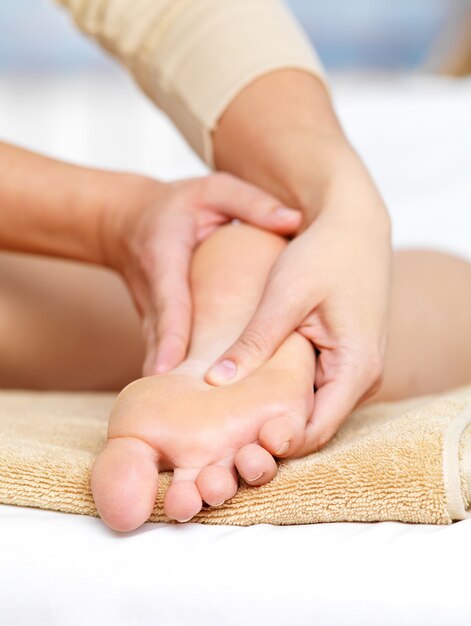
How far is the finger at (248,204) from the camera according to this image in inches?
32.1

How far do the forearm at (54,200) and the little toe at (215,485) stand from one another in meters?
0.40

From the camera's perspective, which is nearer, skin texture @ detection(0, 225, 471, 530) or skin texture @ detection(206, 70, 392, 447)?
skin texture @ detection(0, 225, 471, 530)

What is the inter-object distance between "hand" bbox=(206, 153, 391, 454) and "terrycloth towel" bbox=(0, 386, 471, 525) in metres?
0.04

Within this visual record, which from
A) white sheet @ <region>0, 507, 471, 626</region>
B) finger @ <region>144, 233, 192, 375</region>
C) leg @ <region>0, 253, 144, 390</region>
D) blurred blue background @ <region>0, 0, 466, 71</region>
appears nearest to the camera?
white sheet @ <region>0, 507, 471, 626</region>

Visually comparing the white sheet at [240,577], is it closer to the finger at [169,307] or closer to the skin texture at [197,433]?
the skin texture at [197,433]

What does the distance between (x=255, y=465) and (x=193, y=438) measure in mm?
47

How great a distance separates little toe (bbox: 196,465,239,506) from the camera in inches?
21.6

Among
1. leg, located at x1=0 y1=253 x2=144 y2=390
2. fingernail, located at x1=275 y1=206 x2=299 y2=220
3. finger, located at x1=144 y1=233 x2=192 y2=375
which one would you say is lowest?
leg, located at x1=0 y1=253 x2=144 y2=390

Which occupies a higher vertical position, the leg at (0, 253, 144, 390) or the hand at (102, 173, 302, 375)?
the hand at (102, 173, 302, 375)

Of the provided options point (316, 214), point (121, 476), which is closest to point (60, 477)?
point (121, 476)

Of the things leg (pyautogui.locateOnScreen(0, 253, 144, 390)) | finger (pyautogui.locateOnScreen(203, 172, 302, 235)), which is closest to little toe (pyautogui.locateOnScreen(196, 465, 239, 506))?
finger (pyautogui.locateOnScreen(203, 172, 302, 235))

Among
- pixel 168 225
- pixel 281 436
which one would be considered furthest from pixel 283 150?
pixel 281 436

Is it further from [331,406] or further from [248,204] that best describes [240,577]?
[248,204]

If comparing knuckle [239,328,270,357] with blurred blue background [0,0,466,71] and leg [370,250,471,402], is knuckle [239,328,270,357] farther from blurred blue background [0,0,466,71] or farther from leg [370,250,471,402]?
blurred blue background [0,0,466,71]
